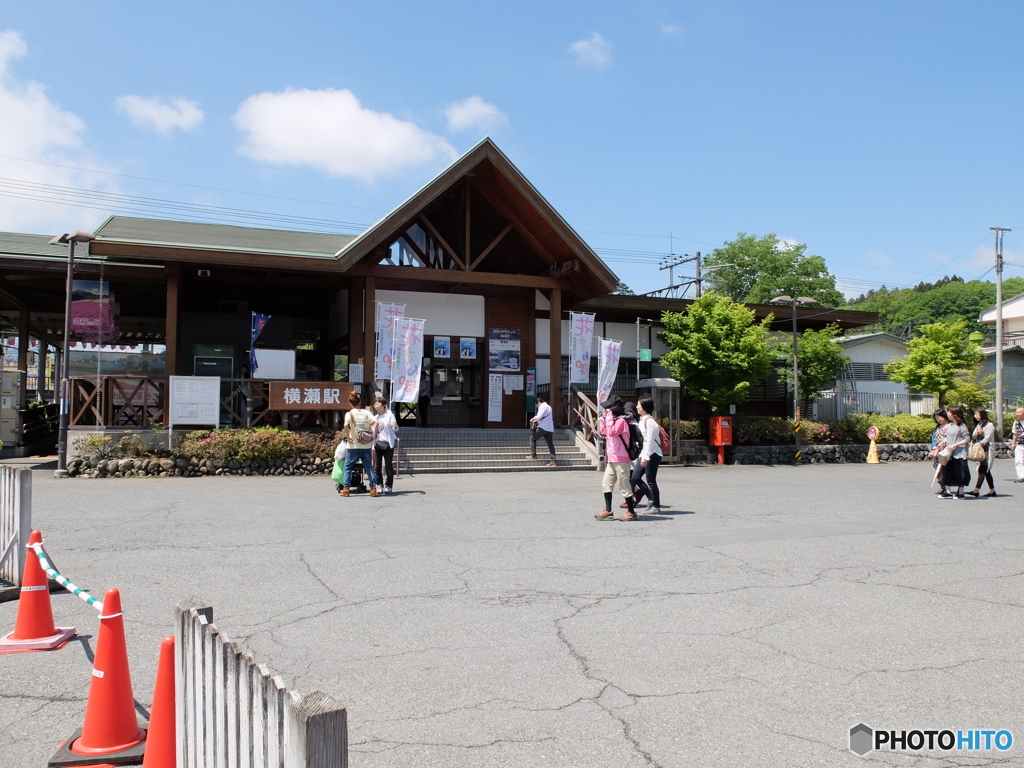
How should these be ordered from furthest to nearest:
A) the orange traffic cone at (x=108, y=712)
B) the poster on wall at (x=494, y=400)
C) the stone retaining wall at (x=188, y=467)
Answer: the poster on wall at (x=494, y=400), the stone retaining wall at (x=188, y=467), the orange traffic cone at (x=108, y=712)

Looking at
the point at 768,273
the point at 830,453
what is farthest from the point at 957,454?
the point at 768,273

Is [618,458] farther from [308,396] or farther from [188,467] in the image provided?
[188,467]

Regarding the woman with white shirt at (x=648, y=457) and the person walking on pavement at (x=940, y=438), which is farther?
the person walking on pavement at (x=940, y=438)

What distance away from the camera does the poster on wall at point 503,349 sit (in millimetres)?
21875

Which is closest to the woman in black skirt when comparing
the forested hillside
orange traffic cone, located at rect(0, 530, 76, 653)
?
orange traffic cone, located at rect(0, 530, 76, 653)

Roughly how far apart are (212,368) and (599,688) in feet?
65.8

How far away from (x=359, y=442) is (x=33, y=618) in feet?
24.3

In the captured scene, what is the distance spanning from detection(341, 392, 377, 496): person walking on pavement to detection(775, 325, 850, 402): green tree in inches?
666

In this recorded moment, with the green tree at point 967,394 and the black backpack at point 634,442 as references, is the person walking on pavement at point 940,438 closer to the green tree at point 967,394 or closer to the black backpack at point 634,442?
the black backpack at point 634,442

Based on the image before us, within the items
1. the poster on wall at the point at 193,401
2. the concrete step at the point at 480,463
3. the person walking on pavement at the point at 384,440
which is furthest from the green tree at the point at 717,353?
the poster on wall at the point at 193,401

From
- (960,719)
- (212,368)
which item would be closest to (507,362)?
(212,368)

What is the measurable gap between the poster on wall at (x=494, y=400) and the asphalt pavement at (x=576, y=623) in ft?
35.2

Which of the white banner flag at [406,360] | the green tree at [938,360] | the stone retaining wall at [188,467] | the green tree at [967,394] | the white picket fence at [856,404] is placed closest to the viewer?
the stone retaining wall at [188,467]

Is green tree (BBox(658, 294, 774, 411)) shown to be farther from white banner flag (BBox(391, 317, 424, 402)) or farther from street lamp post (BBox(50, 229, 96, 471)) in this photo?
street lamp post (BBox(50, 229, 96, 471))
